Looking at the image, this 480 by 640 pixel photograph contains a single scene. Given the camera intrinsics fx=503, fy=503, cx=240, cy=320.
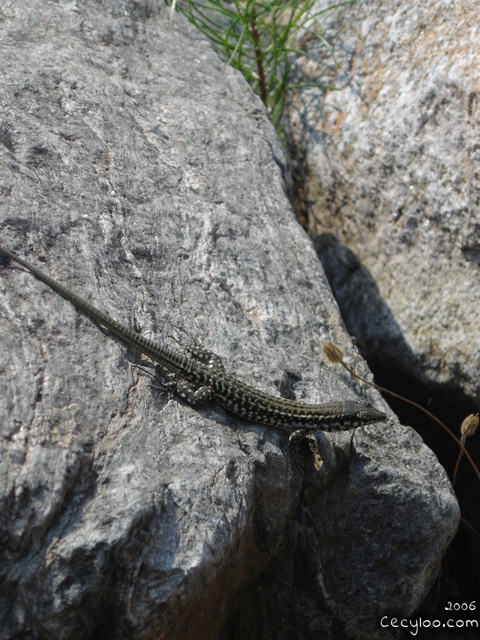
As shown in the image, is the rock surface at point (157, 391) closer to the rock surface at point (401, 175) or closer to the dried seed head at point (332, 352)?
the dried seed head at point (332, 352)

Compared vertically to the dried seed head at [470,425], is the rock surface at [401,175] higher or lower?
higher

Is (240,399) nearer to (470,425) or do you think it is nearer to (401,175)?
(470,425)

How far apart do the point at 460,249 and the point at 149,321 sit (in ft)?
10.3

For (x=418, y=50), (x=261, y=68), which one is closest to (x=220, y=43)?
(x=261, y=68)

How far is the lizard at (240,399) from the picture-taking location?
3.81 m

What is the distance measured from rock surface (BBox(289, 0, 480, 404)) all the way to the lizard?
5.21 feet

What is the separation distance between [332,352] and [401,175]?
93.0 inches

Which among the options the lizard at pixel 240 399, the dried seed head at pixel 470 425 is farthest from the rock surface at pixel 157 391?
the dried seed head at pixel 470 425

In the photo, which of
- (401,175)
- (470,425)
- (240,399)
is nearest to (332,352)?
(240,399)

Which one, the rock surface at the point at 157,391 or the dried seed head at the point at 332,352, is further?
the dried seed head at the point at 332,352

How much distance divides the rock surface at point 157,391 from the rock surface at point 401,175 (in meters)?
0.96

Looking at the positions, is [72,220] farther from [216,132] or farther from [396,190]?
[396,190]

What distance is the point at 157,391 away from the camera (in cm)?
375

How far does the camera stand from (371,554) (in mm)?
3965
